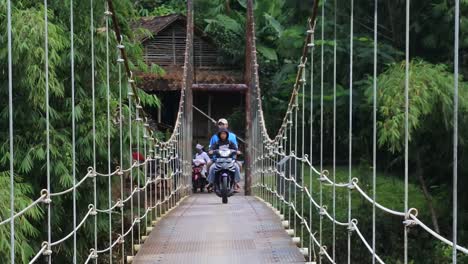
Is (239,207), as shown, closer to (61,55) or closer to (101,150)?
(101,150)

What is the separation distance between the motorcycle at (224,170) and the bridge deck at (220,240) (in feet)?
2.38

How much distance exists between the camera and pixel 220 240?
3371mm

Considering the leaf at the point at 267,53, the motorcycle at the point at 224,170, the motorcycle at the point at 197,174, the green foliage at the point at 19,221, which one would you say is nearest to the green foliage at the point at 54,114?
the green foliage at the point at 19,221

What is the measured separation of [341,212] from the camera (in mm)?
6887

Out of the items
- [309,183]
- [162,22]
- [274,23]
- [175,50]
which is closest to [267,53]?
[274,23]

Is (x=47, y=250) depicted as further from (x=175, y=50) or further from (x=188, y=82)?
(x=175, y=50)

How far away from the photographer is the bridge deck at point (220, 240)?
9.61 feet

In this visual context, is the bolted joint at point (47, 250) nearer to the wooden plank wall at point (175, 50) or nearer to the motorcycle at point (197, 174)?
the motorcycle at point (197, 174)

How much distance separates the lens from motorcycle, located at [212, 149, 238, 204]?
5281mm

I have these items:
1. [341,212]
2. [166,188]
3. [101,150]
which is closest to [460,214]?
[341,212]

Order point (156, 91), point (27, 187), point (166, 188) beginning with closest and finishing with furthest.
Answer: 1. point (27, 187)
2. point (166, 188)
3. point (156, 91)

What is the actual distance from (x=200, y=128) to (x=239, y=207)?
5.72 meters

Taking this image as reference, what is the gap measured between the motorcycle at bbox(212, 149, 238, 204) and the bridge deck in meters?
0.72

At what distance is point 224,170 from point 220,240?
203 centimetres
